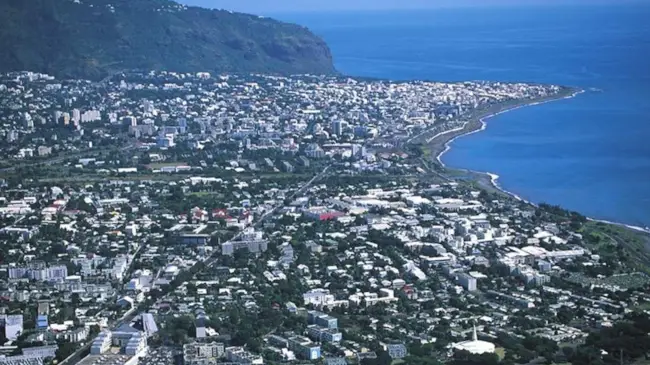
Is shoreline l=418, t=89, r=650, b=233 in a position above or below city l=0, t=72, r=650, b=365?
above

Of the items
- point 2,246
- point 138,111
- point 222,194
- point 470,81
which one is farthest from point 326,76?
point 2,246

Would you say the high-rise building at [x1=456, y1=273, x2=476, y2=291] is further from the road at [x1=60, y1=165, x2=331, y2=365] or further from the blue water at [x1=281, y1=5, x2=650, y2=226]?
the blue water at [x1=281, y1=5, x2=650, y2=226]

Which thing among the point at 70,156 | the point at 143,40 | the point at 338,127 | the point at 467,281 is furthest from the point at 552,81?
the point at 467,281

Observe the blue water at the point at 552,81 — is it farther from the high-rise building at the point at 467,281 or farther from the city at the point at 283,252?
the high-rise building at the point at 467,281

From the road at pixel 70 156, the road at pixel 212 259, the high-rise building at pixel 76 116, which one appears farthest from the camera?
the high-rise building at pixel 76 116

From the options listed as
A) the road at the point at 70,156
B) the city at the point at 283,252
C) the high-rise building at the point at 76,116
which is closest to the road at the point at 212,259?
the city at the point at 283,252

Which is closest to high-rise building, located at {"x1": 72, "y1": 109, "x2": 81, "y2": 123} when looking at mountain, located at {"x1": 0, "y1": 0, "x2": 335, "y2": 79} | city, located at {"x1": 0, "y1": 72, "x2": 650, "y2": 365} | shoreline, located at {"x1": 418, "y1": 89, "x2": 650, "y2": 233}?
city, located at {"x1": 0, "y1": 72, "x2": 650, "y2": 365}

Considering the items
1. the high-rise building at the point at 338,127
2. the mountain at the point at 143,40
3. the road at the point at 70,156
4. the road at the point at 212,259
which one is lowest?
the road at the point at 212,259

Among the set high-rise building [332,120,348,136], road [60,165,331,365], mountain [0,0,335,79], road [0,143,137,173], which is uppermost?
mountain [0,0,335,79]
